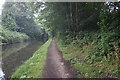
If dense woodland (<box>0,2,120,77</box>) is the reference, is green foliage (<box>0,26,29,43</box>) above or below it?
below

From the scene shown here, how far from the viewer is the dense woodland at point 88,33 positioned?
40.0 feet

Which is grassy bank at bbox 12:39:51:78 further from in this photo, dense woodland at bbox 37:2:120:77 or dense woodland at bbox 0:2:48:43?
dense woodland at bbox 0:2:48:43

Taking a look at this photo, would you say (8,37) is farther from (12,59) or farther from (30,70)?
(30,70)

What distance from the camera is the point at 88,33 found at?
20.2m

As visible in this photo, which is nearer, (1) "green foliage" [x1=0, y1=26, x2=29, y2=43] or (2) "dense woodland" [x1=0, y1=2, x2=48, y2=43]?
(1) "green foliage" [x1=0, y1=26, x2=29, y2=43]

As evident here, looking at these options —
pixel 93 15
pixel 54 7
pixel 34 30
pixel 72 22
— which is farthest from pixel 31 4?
pixel 34 30

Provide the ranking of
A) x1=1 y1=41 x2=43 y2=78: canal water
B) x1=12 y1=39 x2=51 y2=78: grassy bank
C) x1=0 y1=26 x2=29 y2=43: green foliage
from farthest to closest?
1. x1=0 y1=26 x2=29 y2=43: green foliage
2. x1=1 y1=41 x2=43 y2=78: canal water
3. x1=12 y1=39 x2=51 y2=78: grassy bank

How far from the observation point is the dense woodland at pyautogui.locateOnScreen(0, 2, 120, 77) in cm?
1218

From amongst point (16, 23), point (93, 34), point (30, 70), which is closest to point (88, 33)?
point (93, 34)

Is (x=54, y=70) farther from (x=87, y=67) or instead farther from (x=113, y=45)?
(x=113, y=45)

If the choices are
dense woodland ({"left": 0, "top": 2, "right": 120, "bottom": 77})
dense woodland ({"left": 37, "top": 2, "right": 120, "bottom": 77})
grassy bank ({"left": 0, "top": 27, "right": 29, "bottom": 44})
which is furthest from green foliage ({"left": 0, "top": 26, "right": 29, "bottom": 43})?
dense woodland ({"left": 37, "top": 2, "right": 120, "bottom": 77})

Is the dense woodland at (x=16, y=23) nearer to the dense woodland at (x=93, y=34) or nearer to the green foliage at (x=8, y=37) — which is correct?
the green foliage at (x=8, y=37)

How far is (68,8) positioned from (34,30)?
49.8m

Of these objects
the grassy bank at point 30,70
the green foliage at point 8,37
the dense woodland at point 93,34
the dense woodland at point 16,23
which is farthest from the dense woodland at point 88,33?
the grassy bank at point 30,70
